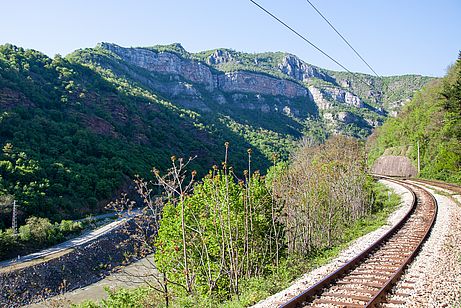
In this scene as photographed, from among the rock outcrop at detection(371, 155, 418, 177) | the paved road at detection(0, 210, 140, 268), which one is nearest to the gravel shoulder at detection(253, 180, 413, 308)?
the paved road at detection(0, 210, 140, 268)

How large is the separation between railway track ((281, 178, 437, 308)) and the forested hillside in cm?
1869

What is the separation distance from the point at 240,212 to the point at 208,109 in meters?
129

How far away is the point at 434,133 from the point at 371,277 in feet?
134

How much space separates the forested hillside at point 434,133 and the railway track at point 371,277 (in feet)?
61.3

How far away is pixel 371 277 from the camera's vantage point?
765 cm

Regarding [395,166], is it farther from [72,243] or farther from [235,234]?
[235,234]

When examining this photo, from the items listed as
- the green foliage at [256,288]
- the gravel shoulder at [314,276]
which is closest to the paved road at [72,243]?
the green foliage at [256,288]

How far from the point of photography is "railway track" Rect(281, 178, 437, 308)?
629cm

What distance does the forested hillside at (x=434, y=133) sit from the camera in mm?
28656

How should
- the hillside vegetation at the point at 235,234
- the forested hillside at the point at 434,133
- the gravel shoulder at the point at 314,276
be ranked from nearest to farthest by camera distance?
the gravel shoulder at the point at 314,276, the hillside vegetation at the point at 235,234, the forested hillside at the point at 434,133

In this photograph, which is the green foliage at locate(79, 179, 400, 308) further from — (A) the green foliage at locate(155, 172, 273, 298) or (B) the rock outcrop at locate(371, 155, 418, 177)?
(B) the rock outcrop at locate(371, 155, 418, 177)

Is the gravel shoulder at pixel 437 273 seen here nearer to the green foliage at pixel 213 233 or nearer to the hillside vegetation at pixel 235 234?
the hillside vegetation at pixel 235 234

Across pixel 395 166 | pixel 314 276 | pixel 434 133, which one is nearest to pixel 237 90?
pixel 395 166

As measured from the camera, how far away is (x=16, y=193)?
34.3 metres
